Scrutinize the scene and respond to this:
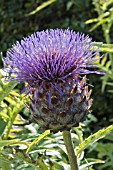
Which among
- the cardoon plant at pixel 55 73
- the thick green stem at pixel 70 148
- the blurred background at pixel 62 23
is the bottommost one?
the thick green stem at pixel 70 148

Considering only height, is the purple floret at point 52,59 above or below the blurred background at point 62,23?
below

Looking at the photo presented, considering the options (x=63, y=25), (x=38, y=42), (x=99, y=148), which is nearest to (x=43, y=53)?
(x=38, y=42)

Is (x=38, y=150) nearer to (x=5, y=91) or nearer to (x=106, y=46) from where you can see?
(x=5, y=91)

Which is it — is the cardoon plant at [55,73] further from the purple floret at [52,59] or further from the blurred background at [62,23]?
the blurred background at [62,23]

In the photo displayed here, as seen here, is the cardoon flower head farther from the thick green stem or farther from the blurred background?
the blurred background

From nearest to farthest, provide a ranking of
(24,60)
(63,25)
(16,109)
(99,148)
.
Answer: (24,60) → (16,109) → (99,148) → (63,25)

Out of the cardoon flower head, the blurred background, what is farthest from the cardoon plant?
the blurred background

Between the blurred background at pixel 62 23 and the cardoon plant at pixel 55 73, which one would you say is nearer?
the cardoon plant at pixel 55 73

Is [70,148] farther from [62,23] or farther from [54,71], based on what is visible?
[62,23]

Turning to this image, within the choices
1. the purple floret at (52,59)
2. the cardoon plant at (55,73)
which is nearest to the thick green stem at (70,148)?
the cardoon plant at (55,73)
